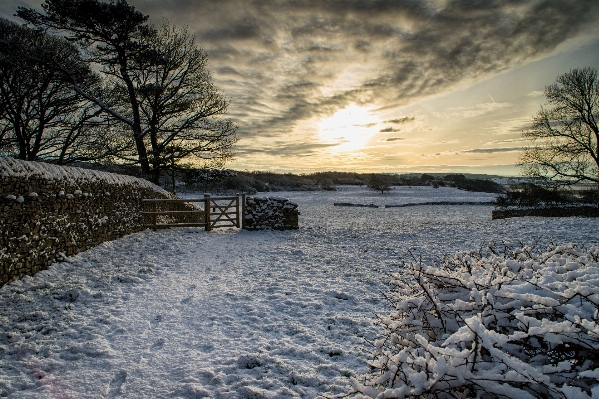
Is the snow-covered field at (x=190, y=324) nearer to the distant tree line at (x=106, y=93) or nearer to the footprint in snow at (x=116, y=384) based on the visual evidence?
the footprint in snow at (x=116, y=384)

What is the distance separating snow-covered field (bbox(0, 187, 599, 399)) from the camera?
3.22 metres

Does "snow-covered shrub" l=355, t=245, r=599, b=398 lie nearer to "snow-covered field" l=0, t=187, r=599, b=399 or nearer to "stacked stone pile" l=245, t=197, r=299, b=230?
"snow-covered field" l=0, t=187, r=599, b=399

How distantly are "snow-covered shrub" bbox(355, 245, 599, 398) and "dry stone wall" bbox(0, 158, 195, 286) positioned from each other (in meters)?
7.28

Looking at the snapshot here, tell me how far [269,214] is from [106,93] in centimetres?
1065

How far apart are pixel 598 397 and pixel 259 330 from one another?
13.0ft

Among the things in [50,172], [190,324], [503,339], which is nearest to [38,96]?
[50,172]

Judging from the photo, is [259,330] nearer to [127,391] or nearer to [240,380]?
[240,380]

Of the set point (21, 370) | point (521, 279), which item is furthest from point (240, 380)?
point (521, 279)

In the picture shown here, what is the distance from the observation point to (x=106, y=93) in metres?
14.5

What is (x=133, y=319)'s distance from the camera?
15.3 ft

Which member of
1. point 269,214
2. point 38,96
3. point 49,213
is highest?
point 38,96

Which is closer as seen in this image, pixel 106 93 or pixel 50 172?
pixel 50 172

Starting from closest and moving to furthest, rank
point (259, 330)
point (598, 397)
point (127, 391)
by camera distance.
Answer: point (598, 397) → point (127, 391) → point (259, 330)

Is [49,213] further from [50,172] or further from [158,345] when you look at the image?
[158,345]
